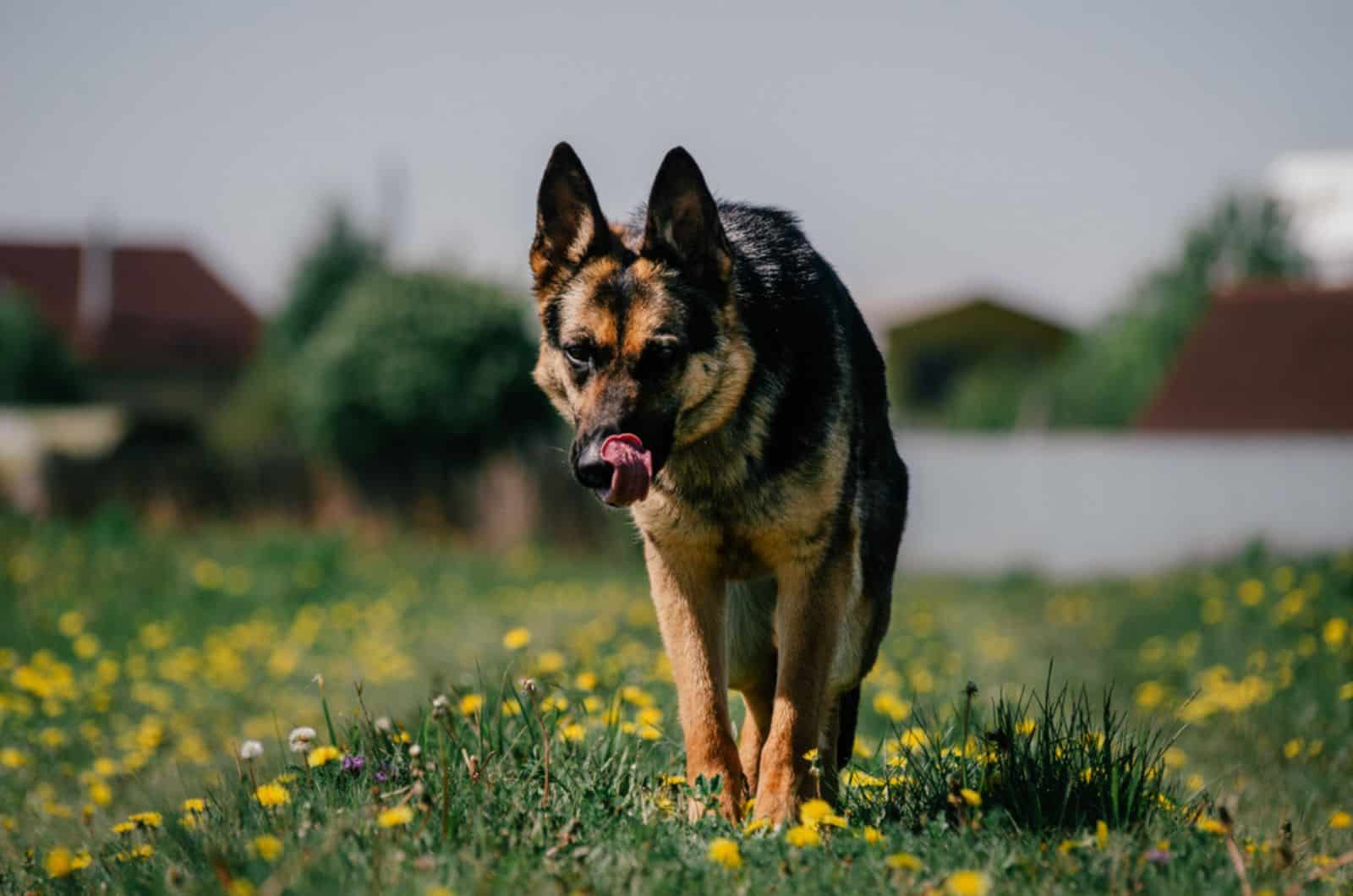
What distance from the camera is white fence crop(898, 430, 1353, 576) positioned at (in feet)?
63.5

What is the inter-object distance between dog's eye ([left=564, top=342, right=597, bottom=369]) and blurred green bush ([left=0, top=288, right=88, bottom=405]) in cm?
3414

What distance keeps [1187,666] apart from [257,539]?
12.2 meters

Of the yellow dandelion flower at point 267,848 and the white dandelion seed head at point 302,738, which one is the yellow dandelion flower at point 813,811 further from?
the white dandelion seed head at point 302,738

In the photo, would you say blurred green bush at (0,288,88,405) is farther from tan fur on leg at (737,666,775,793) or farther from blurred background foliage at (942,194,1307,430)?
tan fur on leg at (737,666,775,793)

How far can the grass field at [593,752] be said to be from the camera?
293cm

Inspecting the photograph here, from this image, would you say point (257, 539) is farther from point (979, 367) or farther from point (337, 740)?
point (979, 367)

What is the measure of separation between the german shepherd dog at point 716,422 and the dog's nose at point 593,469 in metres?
0.11

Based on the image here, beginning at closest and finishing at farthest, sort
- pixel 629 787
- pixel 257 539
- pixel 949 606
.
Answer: pixel 629 787
pixel 949 606
pixel 257 539

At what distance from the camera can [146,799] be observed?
16.8 feet

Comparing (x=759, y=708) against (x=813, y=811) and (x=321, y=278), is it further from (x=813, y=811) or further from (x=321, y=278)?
(x=321, y=278)

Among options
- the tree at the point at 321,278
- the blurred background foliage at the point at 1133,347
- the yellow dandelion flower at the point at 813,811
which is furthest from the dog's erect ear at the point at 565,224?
the blurred background foliage at the point at 1133,347

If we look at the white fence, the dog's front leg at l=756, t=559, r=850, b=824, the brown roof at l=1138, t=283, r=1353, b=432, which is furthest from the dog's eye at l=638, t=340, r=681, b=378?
the brown roof at l=1138, t=283, r=1353, b=432

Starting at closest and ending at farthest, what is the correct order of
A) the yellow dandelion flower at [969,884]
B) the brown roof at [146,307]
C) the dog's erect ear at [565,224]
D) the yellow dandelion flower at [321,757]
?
the yellow dandelion flower at [969,884] < the yellow dandelion flower at [321,757] < the dog's erect ear at [565,224] < the brown roof at [146,307]

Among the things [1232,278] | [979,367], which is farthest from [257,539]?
[1232,278]
